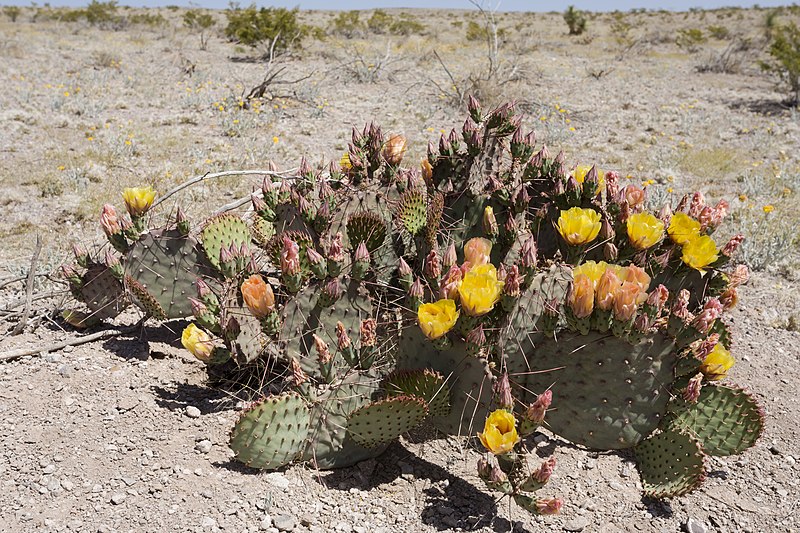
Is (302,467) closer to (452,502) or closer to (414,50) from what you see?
(452,502)

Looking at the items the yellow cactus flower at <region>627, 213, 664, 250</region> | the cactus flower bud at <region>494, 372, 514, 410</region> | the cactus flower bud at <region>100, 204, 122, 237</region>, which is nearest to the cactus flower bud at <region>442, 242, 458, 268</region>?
the cactus flower bud at <region>494, 372, 514, 410</region>

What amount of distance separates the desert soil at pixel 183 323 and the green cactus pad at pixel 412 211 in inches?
33.3

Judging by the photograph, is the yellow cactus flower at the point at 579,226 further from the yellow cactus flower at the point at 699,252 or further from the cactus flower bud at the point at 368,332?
the cactus flower bud at the point at 368,332

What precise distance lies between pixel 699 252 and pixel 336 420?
1384 millimetres

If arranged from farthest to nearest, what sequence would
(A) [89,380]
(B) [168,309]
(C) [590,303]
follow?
(B) [168,309]
(A) [89,380]
(C) [590,303]

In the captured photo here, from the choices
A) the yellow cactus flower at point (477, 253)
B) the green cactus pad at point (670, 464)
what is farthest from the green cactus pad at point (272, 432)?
the green cactus pad at point (670, 464)

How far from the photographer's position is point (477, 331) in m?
1.86

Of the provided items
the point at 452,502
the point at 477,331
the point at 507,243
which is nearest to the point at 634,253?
the point at 507,243

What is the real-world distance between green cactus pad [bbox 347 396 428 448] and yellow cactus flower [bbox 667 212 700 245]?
1078mm

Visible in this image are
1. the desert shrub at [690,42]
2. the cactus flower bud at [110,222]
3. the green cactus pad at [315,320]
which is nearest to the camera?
the green cactus pad at [315,320]

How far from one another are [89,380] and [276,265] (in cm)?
93

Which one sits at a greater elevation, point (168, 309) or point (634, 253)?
point (634, 253)

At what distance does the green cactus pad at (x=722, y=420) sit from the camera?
2123 mm

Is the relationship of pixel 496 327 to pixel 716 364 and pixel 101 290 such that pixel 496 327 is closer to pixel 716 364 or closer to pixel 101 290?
pixel 716 364
